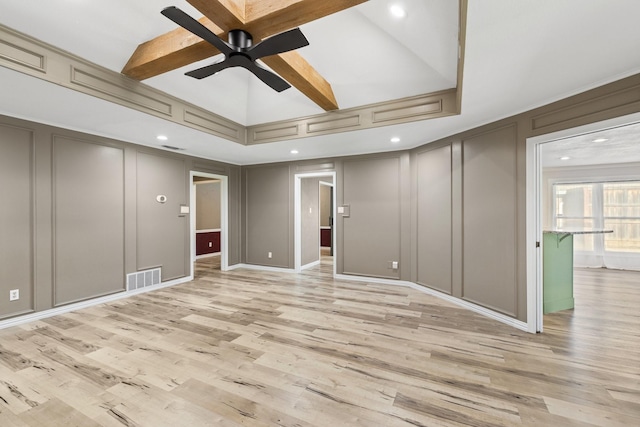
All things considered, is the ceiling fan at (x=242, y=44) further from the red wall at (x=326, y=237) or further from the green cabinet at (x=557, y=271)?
the red wall at (x=326, y=237)

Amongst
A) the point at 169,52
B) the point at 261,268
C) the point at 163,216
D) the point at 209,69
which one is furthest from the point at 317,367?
the point at 261,268

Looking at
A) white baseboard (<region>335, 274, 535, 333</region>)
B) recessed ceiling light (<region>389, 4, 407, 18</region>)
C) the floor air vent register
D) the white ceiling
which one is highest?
recessed ceiling light (<region>389, 4, 407, 18</region>)

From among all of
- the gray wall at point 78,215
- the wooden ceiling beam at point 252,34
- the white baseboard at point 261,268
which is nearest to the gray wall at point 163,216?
the gray wall at point 78,215

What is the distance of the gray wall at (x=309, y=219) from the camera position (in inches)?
245

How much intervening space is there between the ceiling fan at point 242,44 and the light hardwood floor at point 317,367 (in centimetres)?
249

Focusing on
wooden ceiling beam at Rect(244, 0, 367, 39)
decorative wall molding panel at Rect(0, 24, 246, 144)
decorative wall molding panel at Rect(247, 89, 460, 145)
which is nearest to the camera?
wooden ceiling beam at Rect(244, 0, 367, 39)

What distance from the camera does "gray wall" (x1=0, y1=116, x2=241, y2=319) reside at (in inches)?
126

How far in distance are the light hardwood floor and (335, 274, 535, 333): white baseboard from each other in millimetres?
128

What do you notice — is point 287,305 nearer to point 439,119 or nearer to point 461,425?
point 461,425

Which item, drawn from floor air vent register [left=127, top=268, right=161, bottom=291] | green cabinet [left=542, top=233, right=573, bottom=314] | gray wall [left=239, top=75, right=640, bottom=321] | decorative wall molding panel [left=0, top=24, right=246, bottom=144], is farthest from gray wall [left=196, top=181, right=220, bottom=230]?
green cabinet [left=542, top=233, right=573, bottom=314]

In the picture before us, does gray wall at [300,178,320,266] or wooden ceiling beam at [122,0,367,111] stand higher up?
wooden ceiling beam at [122,0,367,111]

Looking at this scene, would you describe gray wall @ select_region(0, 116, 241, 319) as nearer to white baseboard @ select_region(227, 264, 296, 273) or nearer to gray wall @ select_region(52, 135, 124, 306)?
gray wall @ select_region(52, 135, 124, 306)

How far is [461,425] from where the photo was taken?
1677 millimetres

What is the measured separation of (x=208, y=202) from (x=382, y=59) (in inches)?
284
